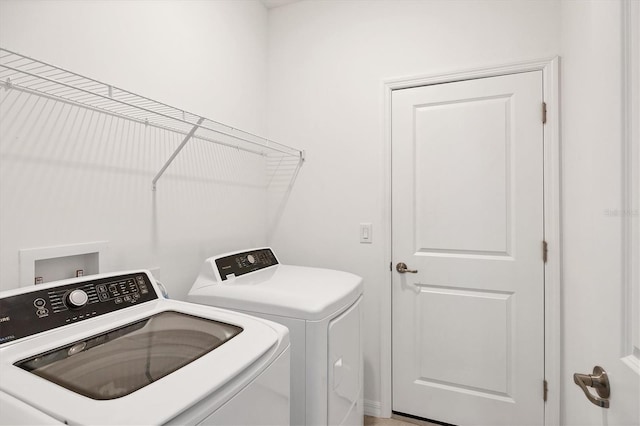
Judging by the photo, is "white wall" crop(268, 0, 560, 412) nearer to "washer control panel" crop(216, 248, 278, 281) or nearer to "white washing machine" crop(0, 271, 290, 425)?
"washer control panel" crop(216, 248, 278, 281)

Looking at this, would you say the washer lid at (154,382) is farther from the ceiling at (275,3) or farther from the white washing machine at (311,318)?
the ceiling at (275,3)

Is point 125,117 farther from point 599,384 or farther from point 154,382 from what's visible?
point 599,384

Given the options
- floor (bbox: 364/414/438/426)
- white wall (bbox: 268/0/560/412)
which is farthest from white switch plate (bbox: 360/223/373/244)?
floor (bbox: 364/414/438/426)

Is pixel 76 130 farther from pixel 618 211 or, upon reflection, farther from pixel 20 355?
pixel 618 211

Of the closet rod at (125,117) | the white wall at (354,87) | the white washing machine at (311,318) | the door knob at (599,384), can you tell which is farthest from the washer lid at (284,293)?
the door knob at (599,384)

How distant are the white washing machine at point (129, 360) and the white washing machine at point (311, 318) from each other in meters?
0.28

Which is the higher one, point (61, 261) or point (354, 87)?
point (354, 87)

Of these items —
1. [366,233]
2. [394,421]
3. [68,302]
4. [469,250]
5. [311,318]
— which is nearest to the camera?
[68,302]

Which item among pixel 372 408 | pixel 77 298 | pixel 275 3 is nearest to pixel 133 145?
pixel 77 298

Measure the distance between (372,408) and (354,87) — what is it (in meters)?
2.11

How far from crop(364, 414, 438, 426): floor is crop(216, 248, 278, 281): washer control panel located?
1.15m

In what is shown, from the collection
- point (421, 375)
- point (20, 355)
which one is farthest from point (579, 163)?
point (20, 355)

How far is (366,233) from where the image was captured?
223 centimetres

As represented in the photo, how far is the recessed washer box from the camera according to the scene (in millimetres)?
1134
